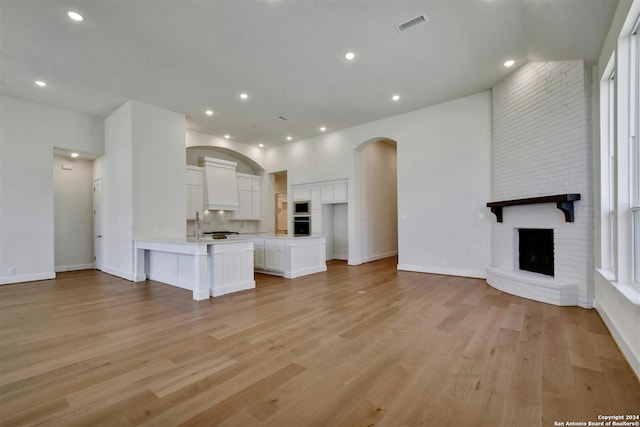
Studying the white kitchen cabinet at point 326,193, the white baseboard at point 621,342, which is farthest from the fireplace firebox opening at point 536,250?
the white kitchen cabinet at point 326,193

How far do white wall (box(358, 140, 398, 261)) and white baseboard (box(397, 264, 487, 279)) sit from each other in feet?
5.10

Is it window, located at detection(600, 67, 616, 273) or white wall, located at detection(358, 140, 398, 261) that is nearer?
window, located at detection(600, 67, 616, 273)

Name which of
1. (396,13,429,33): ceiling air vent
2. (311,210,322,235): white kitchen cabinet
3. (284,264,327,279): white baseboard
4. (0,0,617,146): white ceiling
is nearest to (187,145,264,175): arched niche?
(0,0,617,146): white ceiling

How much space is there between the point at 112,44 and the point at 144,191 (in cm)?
284

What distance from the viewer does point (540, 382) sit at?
79.0 inches

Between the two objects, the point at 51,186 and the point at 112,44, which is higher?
the point at 112,44

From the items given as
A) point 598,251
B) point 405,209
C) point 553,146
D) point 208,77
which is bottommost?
point 598,251

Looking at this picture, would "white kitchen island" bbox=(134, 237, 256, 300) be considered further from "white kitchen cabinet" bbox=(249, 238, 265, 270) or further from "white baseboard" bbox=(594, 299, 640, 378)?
"white baseboard" bbox=(594, 299, 640, 378)

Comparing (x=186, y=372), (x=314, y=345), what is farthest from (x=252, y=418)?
(x=314, y=345)

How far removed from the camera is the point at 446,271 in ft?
19.7

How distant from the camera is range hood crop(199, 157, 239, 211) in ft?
26.2

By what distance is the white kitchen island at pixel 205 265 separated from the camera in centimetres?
423

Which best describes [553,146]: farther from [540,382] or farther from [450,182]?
[540,382]

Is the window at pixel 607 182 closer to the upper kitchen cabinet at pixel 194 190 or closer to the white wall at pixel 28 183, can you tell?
the upper kitchen cabinet at pixel 194 190
